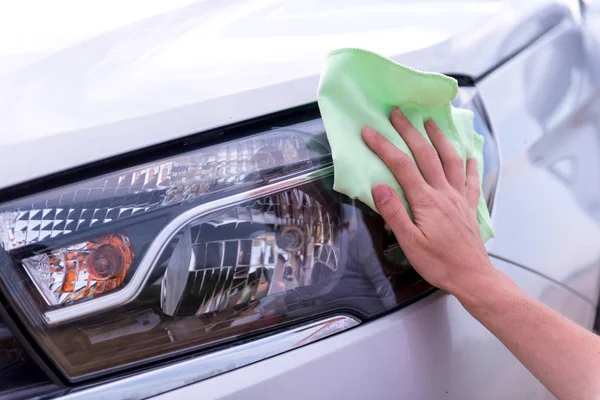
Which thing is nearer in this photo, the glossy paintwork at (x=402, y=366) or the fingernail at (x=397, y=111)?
the glossy paintwork at (x=402, y=366)

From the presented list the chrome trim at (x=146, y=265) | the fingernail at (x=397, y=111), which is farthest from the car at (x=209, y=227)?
the fingernail at (x=397, y=111)

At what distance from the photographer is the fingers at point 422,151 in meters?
1.08

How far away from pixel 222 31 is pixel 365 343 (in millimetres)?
612

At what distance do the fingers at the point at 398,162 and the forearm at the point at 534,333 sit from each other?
0.19 metres

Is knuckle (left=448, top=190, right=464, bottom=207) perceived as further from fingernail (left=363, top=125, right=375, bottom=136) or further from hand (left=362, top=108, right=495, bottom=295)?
fingernail (left=363, top=125, right=375, bottom=136)

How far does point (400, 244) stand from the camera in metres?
1.02

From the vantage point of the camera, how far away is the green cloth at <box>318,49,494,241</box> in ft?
3.18

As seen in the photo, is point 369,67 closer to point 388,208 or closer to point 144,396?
point 388,208

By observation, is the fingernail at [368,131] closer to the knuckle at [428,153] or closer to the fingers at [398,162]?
the fingers at [398,162]

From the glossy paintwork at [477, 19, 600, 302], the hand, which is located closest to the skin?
the hand

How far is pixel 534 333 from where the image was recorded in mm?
1027

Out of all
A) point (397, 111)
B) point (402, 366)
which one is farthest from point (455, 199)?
point (402, 366)

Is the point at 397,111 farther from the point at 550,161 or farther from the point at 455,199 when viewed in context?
the point at 550,161

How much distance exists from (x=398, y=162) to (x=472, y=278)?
236mm
